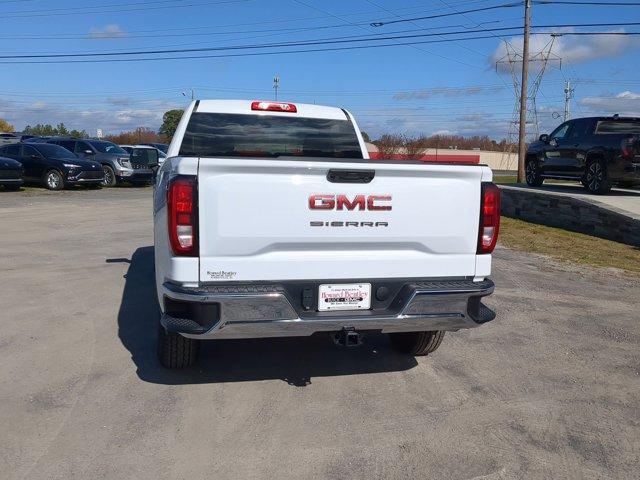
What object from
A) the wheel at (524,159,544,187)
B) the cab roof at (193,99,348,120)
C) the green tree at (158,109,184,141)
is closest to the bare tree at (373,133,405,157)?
the wheel at (524,159,544,187)

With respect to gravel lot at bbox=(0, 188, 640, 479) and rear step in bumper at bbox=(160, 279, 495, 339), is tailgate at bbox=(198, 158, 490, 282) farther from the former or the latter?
gravel lot at bbox=(0, 188, 640, 479)

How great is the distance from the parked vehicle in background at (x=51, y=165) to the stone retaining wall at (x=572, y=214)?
1457 centimetres

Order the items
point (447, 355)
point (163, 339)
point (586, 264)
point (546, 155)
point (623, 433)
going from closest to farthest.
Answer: point (623, 433) → point (163, 339) → point (447, 355) → point (586, 264) → point (546, 155)

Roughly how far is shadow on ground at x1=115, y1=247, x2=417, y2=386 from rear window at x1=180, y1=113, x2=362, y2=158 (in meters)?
1.73

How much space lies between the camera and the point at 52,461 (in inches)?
136

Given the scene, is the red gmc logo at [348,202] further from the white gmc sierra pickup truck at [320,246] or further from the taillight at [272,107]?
the taillight at [272,107]

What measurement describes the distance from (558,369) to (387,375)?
1398mm

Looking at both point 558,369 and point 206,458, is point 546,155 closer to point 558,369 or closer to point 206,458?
point 558,369

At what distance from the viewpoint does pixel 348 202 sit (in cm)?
404

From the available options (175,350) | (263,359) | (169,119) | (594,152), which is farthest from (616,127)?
(169,119)

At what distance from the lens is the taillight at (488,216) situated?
14.2ft

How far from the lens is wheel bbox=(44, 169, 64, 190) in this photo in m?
22.3

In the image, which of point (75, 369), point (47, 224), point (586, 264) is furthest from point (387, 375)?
point (47, 224)

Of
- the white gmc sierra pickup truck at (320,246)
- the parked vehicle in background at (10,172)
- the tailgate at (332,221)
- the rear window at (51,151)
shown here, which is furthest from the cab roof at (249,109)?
the rear window at (51,151)
